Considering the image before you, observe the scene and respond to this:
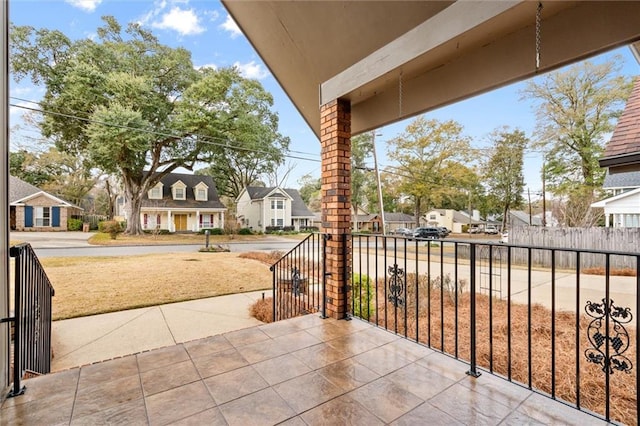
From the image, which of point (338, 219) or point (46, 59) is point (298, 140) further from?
point (338, 219)

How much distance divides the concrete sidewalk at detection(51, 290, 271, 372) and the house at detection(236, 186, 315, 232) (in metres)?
16.8

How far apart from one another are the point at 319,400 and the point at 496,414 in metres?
0.93

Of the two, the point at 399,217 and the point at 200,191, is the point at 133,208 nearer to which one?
the point at 200,191

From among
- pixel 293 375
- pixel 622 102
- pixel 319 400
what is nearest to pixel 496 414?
pixel 319 400

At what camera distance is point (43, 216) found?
14.3 metres

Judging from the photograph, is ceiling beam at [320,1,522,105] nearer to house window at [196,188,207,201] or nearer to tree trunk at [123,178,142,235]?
tree trunk at [123,178,142,235]

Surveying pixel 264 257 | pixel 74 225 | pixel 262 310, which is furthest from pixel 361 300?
pixel 74 225

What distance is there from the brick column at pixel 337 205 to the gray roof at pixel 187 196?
18.8 metres

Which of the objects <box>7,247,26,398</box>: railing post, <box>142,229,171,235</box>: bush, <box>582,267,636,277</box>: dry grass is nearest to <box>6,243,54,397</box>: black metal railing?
<box>7,247,26,398</box>: railing post

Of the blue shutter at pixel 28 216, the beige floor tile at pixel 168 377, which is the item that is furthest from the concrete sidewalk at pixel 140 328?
the blue shutter at pixel 28 216

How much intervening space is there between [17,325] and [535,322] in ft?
18.7

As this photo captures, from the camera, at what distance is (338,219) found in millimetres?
2914

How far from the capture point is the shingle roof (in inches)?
99.9

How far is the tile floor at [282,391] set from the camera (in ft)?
4.83
